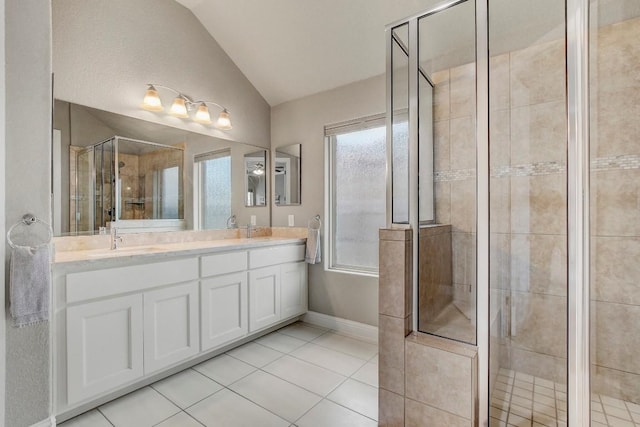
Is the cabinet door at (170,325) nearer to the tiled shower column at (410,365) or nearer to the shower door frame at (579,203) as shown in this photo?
the tiled shower column at (410,365)

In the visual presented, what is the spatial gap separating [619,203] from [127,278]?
284cm

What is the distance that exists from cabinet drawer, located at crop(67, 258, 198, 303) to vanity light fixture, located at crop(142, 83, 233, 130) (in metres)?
1.30

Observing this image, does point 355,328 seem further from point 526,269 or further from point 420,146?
point 420,146

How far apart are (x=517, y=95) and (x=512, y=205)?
69 cm

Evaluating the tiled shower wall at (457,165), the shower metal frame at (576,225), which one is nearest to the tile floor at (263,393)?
the shower metal frame at (576,225)

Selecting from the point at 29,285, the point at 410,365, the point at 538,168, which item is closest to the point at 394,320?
the point at 410,365

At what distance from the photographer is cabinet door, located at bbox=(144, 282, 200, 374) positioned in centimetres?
187

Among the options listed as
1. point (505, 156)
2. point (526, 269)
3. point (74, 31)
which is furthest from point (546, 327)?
point (74, 31)

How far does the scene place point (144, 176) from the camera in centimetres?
241

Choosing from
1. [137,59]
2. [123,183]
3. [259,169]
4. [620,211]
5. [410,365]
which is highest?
[137,59]

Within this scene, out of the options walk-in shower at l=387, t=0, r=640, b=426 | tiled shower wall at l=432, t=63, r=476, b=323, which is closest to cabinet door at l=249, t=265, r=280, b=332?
walk-in shower at l=387, t=0, r=640, b=426

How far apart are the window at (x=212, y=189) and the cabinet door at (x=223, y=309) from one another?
2.43 feet

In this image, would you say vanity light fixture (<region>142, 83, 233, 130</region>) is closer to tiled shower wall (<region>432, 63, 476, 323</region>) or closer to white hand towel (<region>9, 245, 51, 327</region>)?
white hand towel (<region>9, 245, 51, 327</region>)

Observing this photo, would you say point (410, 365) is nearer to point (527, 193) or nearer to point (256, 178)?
point (527, 193)
